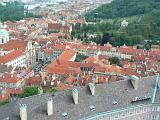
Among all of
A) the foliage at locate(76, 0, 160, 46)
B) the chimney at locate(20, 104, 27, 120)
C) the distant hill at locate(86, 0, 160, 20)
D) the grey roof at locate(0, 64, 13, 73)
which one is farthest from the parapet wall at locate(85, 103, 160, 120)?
the distant hill at locate(86, 0, 160, 20)

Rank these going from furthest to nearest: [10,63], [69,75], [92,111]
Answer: [10,63] → [69,75] → [92,111]

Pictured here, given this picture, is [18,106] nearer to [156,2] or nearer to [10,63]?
[10,63]

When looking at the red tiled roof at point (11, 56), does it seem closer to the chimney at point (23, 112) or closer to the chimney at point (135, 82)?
the chimney at point (135, 82)

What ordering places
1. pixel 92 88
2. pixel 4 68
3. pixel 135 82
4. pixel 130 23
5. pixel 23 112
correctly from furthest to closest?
pixel 130 23, pixel 4 68, pixel 135 82, pixel 92 88, pixel 23 112

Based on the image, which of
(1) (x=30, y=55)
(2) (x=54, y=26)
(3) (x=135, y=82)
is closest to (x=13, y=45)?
(1) (x=30, y=55)

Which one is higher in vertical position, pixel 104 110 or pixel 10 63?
pixel 104 110

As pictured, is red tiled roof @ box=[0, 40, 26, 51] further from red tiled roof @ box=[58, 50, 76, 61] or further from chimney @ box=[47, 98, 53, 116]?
chimney @ box=[47, 98, 53, 116]

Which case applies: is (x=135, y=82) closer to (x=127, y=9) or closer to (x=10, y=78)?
(x=10, y=78)

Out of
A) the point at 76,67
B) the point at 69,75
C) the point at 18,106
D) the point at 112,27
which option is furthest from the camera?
the point at 112,27

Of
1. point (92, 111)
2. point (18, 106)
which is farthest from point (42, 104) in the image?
point (92, 111)
